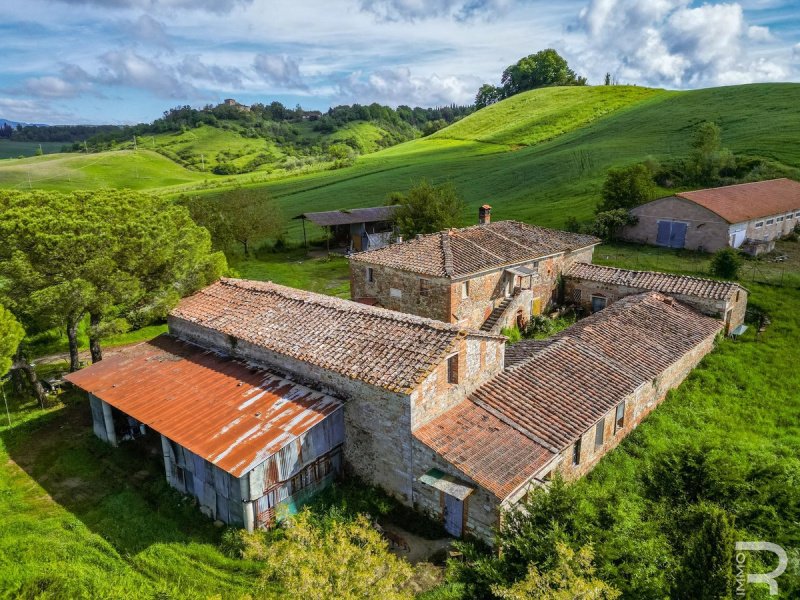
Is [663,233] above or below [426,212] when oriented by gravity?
below

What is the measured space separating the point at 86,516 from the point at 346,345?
338 inches

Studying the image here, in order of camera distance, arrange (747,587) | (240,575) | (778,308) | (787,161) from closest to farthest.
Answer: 1. (747,587)
2. (240,575)
3. (778,308)
4. (787,161)

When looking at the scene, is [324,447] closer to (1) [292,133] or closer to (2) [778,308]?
(2) [778,308]

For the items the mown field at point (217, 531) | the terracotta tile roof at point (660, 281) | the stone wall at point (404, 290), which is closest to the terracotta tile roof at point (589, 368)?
the terracotta tile roof at point (660, 281)

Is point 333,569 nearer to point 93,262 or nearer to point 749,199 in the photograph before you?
point 93,262

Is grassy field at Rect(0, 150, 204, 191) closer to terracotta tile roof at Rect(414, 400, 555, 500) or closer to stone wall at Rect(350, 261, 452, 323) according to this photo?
stone wall at Rect(350, 261, 452, 323)

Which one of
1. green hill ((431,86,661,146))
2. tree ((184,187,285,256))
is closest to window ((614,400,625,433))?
tree ((184,187,285,256))

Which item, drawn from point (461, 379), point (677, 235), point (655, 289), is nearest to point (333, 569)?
point (461, 379)

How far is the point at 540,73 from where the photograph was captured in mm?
144750

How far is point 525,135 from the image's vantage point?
93.9 metres

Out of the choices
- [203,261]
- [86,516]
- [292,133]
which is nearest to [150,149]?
[292,133]

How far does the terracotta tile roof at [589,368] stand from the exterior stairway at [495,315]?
15.6 feet

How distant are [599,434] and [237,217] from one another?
35.1 metres

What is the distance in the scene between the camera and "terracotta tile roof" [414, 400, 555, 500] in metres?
12.7
